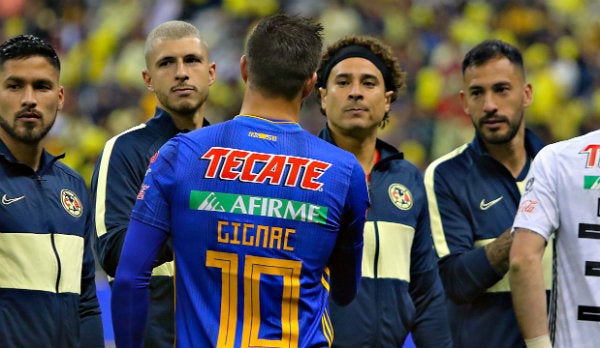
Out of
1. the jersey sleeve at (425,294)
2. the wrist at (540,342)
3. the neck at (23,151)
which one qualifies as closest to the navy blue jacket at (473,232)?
the jersey sleeve at (425,294)

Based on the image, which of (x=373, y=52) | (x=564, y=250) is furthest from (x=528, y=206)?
(x=373, y=52)

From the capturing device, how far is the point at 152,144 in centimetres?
482

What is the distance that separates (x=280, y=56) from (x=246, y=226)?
59cm

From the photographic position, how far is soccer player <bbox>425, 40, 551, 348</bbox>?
16.7 ft

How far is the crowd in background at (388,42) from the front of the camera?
10641 mm

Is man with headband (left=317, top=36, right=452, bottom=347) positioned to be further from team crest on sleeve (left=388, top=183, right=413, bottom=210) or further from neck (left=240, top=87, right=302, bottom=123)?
neck (left=240, top=87, right=302, bottom=123)

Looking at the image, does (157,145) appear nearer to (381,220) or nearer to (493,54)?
(381,220)

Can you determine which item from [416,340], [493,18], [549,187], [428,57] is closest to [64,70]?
[428,57]

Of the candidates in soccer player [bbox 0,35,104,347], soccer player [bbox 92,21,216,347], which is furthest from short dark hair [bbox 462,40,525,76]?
soccer player [bbox 0,35,104,347]

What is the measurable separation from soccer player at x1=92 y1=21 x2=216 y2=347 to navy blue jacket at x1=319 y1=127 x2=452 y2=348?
74 cm

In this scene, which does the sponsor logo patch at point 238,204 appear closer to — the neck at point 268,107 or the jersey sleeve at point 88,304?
Answer: the neck at point 268,107

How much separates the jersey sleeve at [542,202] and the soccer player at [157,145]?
1.44 m

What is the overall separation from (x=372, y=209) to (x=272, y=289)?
189 centimetres

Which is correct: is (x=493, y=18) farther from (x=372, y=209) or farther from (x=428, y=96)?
(x=372, y=209)
